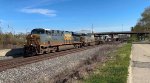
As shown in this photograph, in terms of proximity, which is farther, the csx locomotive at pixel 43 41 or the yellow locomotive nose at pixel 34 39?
the yellow locomotive nose at pixel 34 39

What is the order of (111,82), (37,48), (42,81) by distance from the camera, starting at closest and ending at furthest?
(111,82) < (42,81) < (37,48)

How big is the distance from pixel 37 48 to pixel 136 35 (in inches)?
4996

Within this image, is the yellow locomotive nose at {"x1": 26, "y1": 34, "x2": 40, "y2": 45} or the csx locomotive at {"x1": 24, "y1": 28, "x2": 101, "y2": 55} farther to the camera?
the yellow locomotive nose at {"x1": 26, "y1": 34, "x2": 40, "y2": 45}

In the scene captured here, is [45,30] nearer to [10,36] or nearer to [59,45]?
[59,45]

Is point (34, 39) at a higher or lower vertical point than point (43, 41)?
higher

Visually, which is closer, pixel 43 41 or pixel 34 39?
pixel 34 39

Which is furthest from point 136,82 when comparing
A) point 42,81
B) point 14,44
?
point 14,44

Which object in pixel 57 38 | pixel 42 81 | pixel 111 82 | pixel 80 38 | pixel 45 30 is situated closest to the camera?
pixel 111 82

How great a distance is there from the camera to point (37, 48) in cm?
3309

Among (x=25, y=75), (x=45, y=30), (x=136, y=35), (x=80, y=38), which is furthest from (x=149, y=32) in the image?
(x=25, y=75)

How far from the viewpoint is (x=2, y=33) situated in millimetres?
47562

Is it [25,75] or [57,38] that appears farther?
[57,38]

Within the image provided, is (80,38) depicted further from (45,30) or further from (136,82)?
(136,82)

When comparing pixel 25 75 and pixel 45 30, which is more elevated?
pixel 45 30
